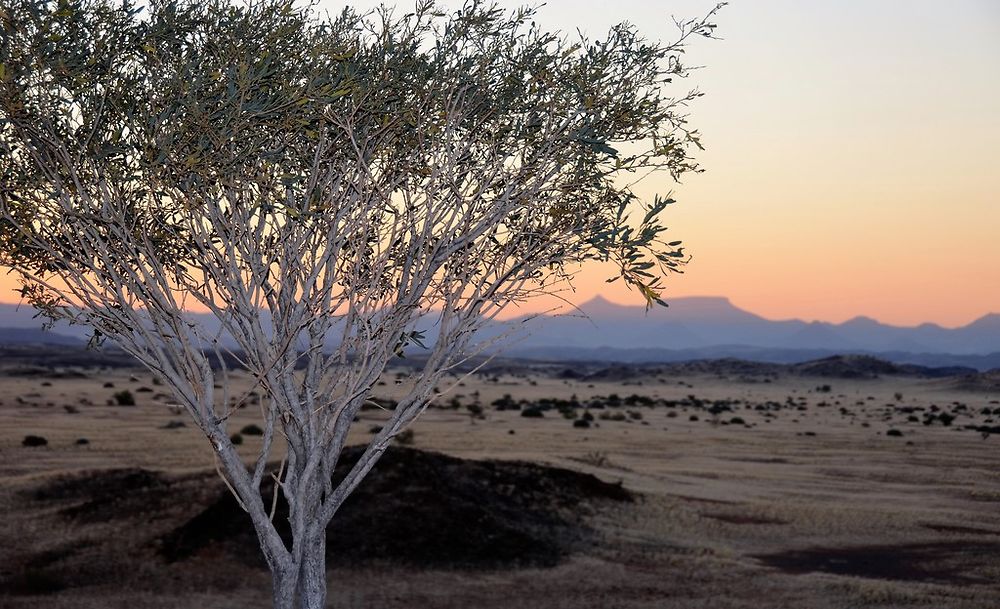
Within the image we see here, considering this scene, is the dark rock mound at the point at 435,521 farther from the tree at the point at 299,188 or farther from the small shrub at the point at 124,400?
the small shrub at the point at 124,400

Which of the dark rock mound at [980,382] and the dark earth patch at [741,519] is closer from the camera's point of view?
the dark earth patch at [741,519]

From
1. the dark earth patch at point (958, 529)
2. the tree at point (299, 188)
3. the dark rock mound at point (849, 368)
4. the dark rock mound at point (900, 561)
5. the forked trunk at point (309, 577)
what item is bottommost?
the dark rock mound at point (900, 561)

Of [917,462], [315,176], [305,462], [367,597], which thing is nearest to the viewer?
[315,176]

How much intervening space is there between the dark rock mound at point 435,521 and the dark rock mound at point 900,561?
214 inches

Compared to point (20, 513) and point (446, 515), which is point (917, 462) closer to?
point (446, 515)

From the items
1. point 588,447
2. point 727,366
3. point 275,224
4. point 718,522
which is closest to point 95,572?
point 275,224

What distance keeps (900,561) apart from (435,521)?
11.4 meters

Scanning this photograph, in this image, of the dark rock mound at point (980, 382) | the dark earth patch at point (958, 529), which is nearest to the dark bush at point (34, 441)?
the dark earth patch at point (958, 529)

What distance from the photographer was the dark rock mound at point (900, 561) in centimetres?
2211

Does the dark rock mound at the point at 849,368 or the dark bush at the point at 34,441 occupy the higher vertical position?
the dark rock mound at the point at 849,368

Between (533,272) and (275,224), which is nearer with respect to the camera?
(275,224)

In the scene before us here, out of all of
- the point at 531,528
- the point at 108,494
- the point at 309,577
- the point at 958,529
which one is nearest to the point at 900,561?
the point at 958,529

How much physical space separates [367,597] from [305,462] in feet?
26.9

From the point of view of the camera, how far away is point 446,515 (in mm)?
24016
